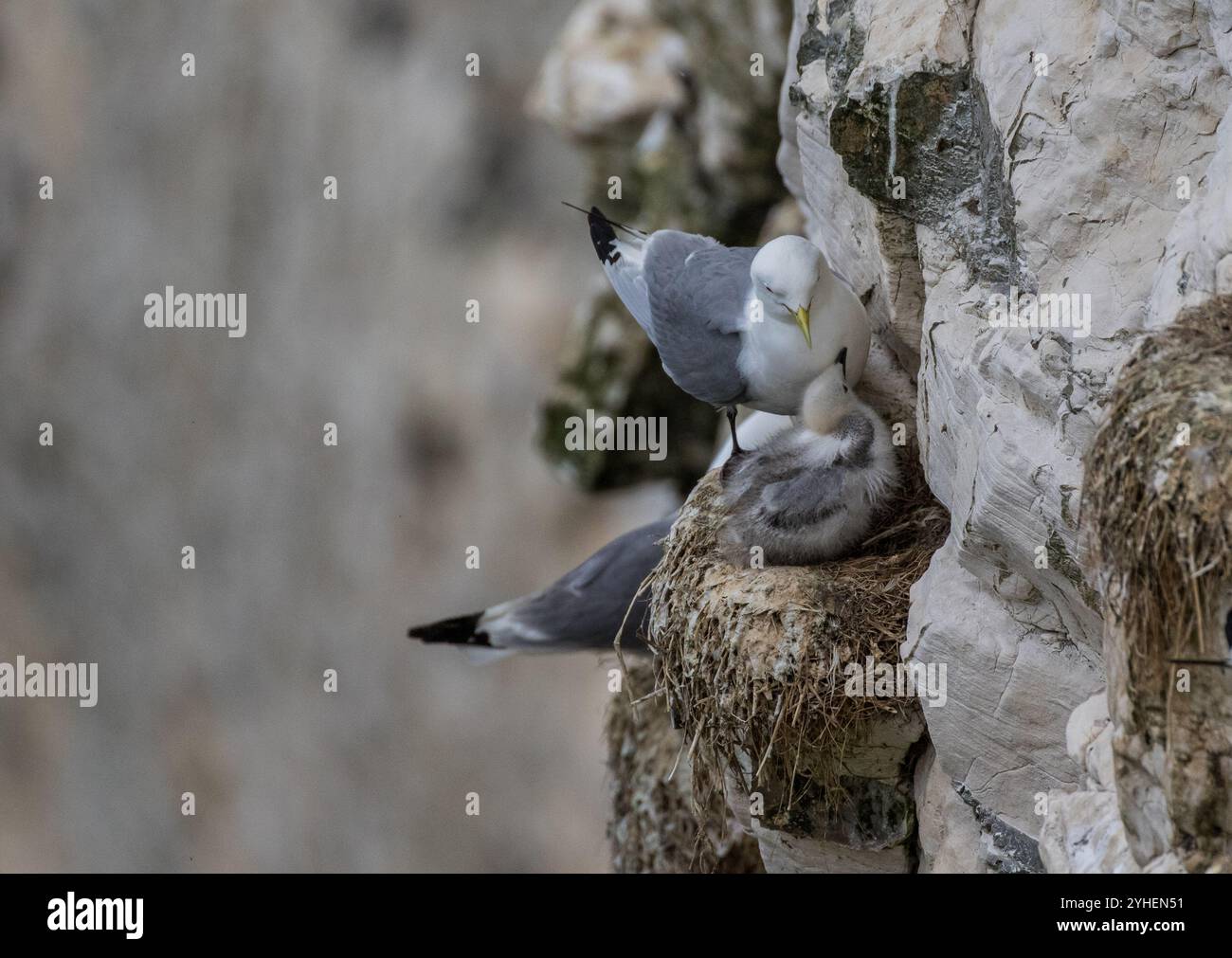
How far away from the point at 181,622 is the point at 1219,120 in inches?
544

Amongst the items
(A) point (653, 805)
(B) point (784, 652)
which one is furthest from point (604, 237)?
(A) point (653, 805)

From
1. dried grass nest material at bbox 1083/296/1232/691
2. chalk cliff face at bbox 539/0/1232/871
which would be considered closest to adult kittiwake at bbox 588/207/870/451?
chalk cliff face at bbox 539/0/1232/871

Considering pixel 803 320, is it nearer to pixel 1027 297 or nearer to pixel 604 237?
pixel 1027 297

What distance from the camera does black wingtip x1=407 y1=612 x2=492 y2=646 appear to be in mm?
4977

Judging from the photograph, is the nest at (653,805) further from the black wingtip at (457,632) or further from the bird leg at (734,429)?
the bird leg at (734,429)

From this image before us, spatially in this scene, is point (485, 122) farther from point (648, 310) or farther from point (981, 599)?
point (981, 599)

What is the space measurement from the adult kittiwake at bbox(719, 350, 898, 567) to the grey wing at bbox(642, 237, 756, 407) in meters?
0.24

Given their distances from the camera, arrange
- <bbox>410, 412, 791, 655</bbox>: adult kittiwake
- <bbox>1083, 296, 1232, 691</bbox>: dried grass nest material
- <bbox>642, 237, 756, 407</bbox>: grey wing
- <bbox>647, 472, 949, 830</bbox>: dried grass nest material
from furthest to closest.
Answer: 1. <bbox>410, 412, 791, 655</bbox>: adult kittiwake
2. <bbox>642, 237, 756, 407</bbox>: grey wing
3. <bbox>647, 472, 949, 830</bbox>: dried grass nest material
4. <bbox>1083, 296, 1232, 691</bbox>: dried grass nest material

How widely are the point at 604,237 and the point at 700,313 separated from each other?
0.53 m

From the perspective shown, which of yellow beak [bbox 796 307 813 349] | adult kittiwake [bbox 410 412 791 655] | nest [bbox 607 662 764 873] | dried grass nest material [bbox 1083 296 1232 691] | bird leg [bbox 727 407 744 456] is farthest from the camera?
nest [bbox 607 662 764 873]

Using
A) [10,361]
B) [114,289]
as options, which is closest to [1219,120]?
[114,289]

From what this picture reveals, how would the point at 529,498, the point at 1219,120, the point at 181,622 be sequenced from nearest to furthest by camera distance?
the point at 1219,120 < the point at 529,498 < the point at 181,622

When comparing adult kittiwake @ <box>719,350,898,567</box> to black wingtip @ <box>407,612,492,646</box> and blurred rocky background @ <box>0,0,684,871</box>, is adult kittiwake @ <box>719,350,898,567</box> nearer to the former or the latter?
black wingtip @ <box>407,612,492,646</box>

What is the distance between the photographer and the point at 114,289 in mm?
15578
